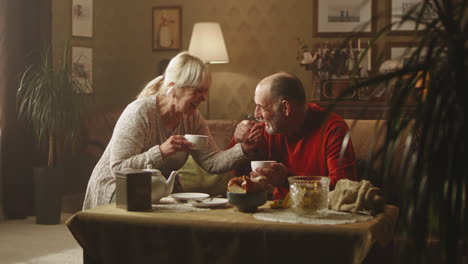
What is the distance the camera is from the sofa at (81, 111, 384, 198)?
350cm

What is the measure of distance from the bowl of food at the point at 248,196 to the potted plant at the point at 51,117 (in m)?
2.94

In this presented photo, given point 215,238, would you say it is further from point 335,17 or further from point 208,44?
point 335,17

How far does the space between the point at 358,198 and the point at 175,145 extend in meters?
0.83

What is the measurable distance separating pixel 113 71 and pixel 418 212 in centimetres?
542

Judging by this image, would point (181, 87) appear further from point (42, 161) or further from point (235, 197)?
point (42, 161)

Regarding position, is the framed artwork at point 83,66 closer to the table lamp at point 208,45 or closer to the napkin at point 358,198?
the table lamp at point 208,45

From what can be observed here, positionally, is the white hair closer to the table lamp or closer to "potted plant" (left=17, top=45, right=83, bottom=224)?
"potted plant" (left=17, top=45, right=83, bottom=224)

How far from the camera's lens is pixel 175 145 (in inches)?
101

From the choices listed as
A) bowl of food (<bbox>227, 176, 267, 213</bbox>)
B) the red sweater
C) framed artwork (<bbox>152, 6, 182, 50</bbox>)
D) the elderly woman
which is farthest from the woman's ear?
framed artwork (<bbox>152, 6, 182, 50</bbox>)

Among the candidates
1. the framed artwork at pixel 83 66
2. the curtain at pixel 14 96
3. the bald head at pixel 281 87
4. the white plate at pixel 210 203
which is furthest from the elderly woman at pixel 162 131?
the framed artwork at pixel 83 66

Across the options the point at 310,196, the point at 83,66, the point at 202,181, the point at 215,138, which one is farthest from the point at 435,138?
the point at 83,66

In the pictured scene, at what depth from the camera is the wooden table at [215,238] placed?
1816 millimetres

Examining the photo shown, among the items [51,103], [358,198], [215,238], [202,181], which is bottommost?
[202,181]

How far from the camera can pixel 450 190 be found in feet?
3.23
